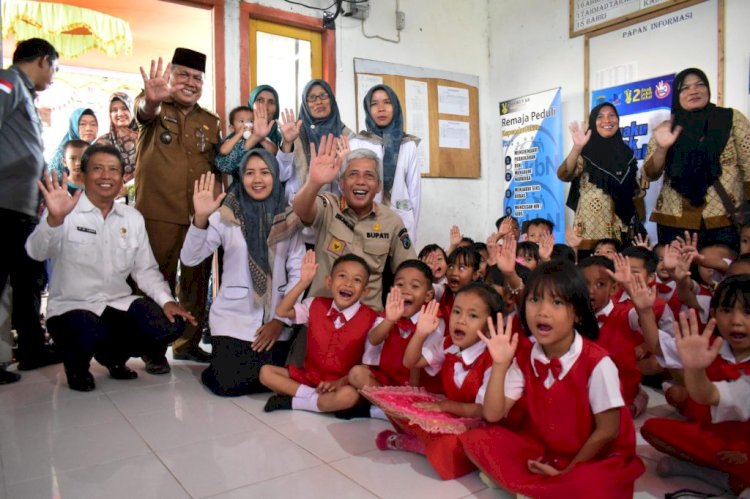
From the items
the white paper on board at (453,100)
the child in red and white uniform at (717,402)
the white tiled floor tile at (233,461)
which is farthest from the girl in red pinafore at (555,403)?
the white paper on board at (453,100)

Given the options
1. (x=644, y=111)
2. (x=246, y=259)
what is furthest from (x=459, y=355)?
(x=644, y=111)

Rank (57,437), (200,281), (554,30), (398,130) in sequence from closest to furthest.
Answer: (57,437)
(200,281)
(398,130)
(554,30)

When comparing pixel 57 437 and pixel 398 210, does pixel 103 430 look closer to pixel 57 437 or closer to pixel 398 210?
pixel 57 437

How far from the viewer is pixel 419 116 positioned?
17.8 ft

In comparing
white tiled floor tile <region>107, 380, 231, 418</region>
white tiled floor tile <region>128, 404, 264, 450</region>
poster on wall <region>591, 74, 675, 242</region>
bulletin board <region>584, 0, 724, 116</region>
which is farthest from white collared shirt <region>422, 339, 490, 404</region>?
bulletin board <region>584, 0, 724, 116</region>

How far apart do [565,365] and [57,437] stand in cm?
182

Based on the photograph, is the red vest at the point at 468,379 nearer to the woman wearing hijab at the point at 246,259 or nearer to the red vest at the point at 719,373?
the red vest at the point at 719,373

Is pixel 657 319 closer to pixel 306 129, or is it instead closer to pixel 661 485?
pixel 661 485

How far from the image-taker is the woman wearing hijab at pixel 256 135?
3.34 metres

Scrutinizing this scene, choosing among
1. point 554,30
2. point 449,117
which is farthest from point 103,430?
point 554,30

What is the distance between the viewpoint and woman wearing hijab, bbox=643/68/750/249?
3.33 meters

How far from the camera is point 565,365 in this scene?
62.7 inches

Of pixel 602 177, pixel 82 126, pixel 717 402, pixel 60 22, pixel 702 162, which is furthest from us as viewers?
pixel 60 22

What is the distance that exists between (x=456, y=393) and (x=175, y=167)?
7.06 ft
